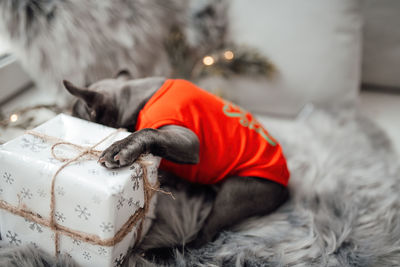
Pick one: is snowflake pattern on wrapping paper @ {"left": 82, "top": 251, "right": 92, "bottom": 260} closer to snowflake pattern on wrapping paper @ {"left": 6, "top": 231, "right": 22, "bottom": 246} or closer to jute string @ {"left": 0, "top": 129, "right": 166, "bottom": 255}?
jute string @ {"left": 0, "top": 129, "right": 166, "bottom": 255}

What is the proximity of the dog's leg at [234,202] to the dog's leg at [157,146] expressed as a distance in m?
0.15

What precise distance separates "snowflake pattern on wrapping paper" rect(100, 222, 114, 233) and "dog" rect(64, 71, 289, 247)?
25 cm

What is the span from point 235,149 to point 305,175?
294mm

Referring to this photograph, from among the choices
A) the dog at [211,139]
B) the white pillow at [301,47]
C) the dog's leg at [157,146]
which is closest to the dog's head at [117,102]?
the dog at [211,139]

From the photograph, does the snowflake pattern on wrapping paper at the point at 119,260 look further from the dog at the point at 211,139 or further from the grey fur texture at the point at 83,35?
the grey fur texture at the point at 83,35

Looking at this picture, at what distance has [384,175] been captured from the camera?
1.02 meters

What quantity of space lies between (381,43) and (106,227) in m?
1.37

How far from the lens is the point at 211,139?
0.87 meters

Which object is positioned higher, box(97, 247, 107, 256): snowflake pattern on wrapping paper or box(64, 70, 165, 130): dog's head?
box(64, 70, 165, 130): dog's head

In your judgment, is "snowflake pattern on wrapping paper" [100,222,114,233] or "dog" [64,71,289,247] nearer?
"snowflake pattern on wrapping paper" [100,222,114,233]

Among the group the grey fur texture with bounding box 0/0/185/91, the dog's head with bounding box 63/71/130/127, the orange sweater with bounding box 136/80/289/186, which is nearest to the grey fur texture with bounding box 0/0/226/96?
the grey fur texture with bounding box 0/0/185/91

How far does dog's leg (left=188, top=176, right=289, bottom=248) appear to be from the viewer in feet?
2.84

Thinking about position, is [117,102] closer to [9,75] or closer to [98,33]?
[98,33]

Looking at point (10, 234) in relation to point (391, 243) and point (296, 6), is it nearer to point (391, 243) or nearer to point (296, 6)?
point (391, 243)
